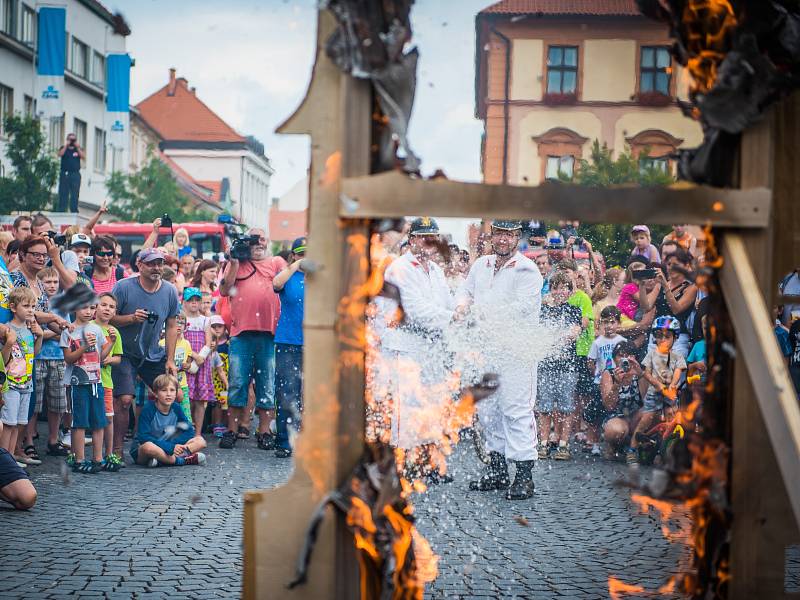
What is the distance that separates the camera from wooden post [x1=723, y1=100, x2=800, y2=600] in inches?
128

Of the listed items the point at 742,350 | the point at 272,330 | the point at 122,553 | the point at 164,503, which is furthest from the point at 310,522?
the point at 272,330

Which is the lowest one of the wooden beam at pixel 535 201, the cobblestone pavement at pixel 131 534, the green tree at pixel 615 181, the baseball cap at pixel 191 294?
the cobblestone pavement at pixel 131 534

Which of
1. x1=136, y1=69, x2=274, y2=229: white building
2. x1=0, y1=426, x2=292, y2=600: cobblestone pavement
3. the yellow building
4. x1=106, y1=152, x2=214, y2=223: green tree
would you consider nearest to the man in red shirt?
x1=0, y1=426, x2=292, y2=600: cobblestone pavement

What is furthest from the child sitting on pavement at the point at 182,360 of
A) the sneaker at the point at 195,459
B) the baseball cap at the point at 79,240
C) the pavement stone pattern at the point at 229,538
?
the baseball cap at the point at 79,240

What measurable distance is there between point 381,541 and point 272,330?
7.83 meters

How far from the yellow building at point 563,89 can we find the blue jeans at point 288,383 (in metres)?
21.1

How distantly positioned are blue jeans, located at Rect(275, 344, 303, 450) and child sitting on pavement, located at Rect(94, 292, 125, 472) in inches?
63.0

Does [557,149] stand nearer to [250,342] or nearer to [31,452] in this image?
[250,342]

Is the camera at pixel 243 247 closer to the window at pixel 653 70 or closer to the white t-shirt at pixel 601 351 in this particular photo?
the white t-shirt at pixel 601 351

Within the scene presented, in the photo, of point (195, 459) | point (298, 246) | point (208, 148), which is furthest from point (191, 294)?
point (208, 148)

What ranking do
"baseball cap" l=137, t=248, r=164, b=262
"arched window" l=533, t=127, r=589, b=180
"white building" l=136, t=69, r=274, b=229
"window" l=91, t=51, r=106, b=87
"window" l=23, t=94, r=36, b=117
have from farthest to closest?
1. "white building" l=136, t=69, r=274, b=229
2. "window" l=91, t=51, r=106, b=87
3. "window" l=23, t=94, r=36, b=117
4. "arched window" l=533, t=127, r=589, b=180
5. "baseball cap" l=137, t=248, r=164, b=262

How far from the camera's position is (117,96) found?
132ft

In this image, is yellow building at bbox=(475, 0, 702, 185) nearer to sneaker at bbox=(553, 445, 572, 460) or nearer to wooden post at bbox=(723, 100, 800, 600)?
sneaker at bbox=(553, 445, 572, 460)

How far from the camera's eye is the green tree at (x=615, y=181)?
50.4 ft
